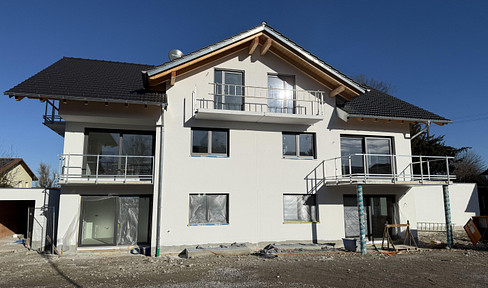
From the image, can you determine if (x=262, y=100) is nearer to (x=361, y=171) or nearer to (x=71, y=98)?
(x=361, y=171)

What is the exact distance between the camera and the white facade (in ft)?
38.0

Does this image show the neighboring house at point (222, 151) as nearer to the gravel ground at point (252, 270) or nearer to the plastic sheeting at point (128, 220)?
the plastic sheeting at point (128, 220)

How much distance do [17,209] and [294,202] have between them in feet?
51.1

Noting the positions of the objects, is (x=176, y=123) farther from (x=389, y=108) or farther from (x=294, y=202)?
(x=389, y=108)

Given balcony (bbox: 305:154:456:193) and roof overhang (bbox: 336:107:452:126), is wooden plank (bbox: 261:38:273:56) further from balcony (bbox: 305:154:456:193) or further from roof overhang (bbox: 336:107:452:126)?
balcony (bbox: 305:154:456:193)

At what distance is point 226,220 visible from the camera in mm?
12047

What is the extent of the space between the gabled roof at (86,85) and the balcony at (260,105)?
184cm

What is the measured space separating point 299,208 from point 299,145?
245 cm

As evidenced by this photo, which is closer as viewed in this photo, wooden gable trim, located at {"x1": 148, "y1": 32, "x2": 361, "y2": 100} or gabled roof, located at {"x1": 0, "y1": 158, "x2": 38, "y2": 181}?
wooden gable trim, located at {"x1": 148, "y1": 32, "x2": 361, "y2": 100}

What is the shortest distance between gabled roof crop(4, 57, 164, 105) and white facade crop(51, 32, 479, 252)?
58 centimetres

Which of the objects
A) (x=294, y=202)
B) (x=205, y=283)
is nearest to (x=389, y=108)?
(x=294, y=202)

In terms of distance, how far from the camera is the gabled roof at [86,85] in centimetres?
1079

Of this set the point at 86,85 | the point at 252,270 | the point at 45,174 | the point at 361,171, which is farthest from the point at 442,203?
the point at 45,174

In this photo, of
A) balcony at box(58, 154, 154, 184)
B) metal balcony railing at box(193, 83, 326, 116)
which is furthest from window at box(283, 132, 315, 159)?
balcony at box(58, 154, 154, 184)
